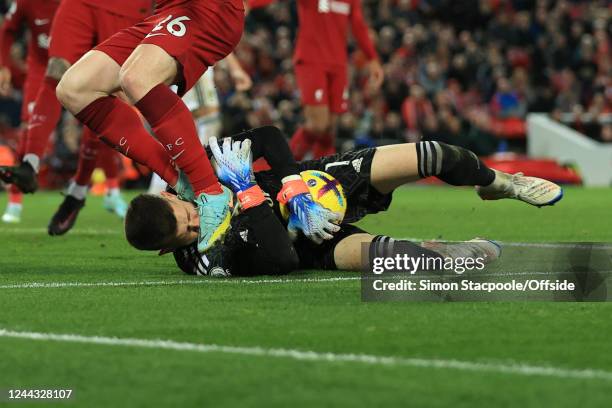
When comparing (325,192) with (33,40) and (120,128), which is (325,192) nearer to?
(120,128)

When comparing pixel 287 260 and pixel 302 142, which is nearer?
pixel 287 260

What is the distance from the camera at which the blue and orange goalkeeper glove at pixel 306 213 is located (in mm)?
5742

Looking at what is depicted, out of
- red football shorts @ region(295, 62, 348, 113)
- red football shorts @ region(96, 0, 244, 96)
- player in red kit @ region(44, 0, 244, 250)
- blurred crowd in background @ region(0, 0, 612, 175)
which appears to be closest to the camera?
player in red kit @ region(44, 0, 244, 250)

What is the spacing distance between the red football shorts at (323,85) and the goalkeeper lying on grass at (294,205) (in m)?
6.89

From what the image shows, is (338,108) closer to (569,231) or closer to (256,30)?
(569,231)

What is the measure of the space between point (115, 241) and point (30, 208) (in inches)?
225

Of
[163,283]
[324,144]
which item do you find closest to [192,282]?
[163,283]

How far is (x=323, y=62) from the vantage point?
13.1 metres

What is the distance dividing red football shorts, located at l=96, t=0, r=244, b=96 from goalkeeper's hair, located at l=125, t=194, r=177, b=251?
909mm

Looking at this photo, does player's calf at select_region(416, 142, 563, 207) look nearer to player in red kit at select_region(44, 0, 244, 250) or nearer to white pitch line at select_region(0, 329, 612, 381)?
player in red kit at select_region(44, 0, 244, 250)

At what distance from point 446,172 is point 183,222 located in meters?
1.26

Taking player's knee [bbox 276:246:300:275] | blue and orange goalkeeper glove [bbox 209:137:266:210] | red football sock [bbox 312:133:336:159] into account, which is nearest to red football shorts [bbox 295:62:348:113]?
red football sock [bbox 312:133:336:159]

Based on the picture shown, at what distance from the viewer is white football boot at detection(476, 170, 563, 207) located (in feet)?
20.3

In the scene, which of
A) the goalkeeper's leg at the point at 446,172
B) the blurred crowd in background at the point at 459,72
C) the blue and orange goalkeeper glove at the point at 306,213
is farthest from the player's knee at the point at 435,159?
the blurred crowd in background at the point at 459,72
